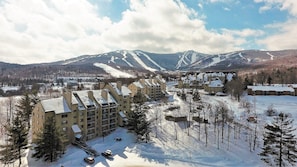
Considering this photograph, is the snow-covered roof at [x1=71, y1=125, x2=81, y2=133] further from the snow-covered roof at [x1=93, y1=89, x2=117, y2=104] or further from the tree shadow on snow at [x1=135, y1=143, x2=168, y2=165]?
the tree shadow on snow at [x1=135, y1=143, x2=168, y2=165]

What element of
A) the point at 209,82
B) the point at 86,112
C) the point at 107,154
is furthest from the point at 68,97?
the point at 209,82

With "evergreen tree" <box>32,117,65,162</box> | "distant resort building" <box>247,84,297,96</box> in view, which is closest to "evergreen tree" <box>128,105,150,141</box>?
"evergreen tree" <box>32,117,65,162</box>

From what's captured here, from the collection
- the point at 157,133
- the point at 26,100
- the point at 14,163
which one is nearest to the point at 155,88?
the point at 157,133

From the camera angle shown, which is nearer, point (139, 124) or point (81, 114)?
point (81, 114)

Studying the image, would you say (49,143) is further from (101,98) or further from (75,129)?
(101,98)

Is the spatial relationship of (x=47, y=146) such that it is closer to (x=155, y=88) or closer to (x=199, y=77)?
(x=155, y=88)

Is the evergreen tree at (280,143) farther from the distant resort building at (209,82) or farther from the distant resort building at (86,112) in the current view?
the distant resort building at (209,82)

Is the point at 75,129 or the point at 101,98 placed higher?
the point at 101,98
